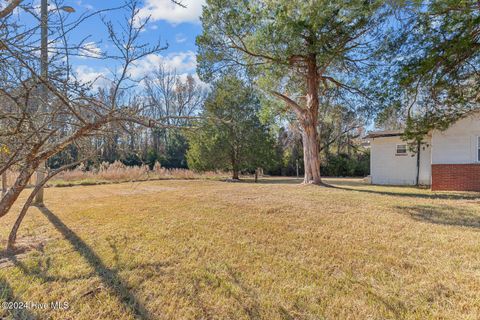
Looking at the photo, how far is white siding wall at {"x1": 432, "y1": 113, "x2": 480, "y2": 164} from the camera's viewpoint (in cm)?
970

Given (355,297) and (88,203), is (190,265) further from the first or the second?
(88,203)

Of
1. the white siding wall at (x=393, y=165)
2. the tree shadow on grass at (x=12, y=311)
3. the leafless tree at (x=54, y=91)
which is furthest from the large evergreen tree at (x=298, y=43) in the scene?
the tree shadow on grass at (x=12, y=311)

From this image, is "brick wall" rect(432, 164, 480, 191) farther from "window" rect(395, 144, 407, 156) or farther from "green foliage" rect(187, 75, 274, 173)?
"green foliage" rect(187, 75, 274, 173)

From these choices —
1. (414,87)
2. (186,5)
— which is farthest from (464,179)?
(186,5)

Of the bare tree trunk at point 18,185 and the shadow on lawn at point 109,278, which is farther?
the bare tree trunk at point 18,185

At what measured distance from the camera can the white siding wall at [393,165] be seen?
42.7 feet

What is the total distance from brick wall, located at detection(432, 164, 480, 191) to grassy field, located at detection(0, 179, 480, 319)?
566 centimetres

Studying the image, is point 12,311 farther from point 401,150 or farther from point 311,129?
point 401,150

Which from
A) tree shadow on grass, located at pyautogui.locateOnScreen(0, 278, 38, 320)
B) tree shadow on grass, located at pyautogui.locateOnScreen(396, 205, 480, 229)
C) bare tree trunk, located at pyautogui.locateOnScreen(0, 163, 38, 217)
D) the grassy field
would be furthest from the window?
tree shadow on grass, located at pyautogui.locateOnScreen(0, 278, 38, 320)

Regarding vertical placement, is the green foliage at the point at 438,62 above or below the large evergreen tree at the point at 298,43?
below

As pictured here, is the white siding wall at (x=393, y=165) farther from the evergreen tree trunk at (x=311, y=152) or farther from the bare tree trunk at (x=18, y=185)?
the bare tree trunk at (x=18, y=185)

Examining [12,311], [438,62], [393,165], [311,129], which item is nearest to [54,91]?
[12,311]

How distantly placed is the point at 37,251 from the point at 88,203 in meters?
3.82

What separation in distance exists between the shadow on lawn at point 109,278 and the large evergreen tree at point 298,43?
799cm
